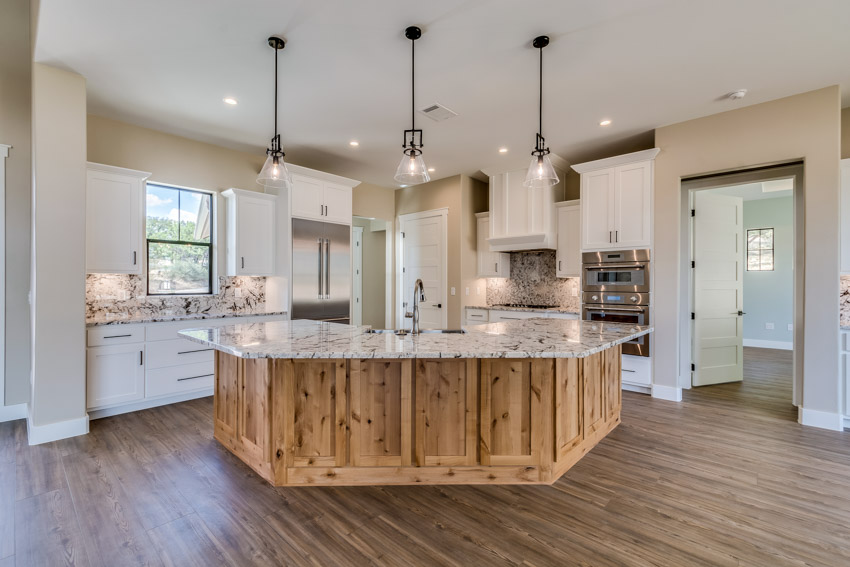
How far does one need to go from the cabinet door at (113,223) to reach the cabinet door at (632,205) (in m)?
5.06

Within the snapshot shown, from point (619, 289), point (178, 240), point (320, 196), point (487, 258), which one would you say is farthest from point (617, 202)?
point (178, 240)

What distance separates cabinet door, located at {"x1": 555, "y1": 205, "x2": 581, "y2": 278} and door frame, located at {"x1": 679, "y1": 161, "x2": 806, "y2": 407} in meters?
1.13

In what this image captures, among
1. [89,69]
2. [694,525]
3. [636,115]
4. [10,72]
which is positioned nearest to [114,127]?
[10,72]

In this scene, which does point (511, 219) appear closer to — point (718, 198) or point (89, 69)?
point (718, 198)

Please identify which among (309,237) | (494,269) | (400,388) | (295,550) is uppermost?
(309,237)

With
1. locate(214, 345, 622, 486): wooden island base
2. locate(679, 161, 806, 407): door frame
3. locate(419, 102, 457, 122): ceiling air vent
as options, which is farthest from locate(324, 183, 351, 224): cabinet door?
locate(679, 161, 806, 407): door frame

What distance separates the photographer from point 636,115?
382 centimetres

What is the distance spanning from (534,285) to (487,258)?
81cm

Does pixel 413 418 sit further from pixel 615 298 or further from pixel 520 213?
pixel 520 213

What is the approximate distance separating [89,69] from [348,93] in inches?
78.8

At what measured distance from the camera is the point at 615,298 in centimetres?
444

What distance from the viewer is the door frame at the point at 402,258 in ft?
19.6

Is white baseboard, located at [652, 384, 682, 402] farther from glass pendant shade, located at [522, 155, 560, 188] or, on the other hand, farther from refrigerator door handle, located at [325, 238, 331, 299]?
refrigerator door handle, located at [325, 238, 331, 299]

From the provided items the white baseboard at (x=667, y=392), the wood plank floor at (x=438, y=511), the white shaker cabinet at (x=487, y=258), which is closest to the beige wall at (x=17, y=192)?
the wood plank floor at (x=438, y=511)
